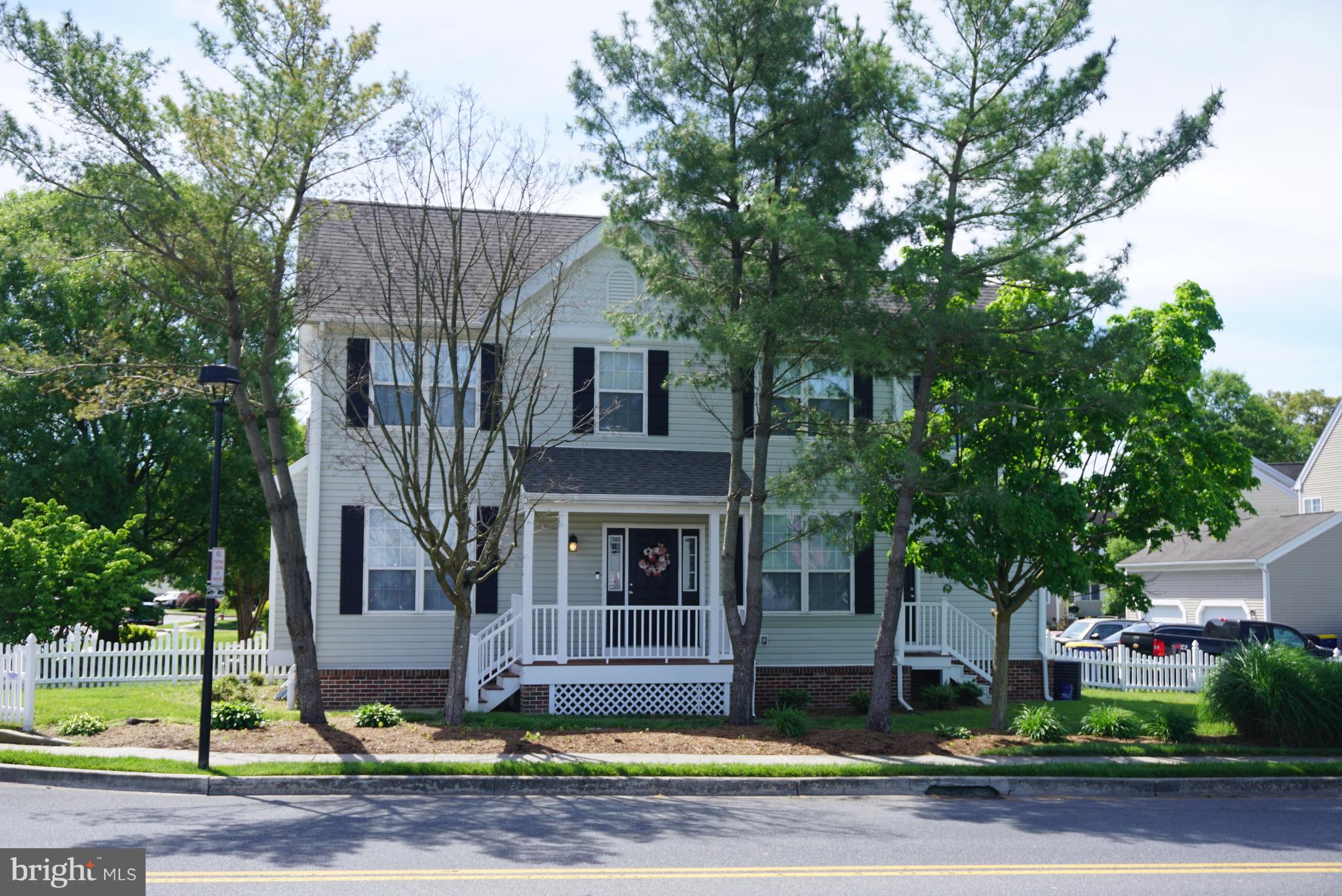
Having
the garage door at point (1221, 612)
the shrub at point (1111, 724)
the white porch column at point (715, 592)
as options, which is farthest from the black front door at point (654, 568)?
the garage door at point (1221, 612)

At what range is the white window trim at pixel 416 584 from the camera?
18125 mm

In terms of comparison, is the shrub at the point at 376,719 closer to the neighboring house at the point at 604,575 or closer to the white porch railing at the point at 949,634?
the neighboring house at the point at 604,575

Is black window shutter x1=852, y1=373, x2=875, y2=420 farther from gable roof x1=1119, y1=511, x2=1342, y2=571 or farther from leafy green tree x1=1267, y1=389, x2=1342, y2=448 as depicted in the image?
leafy green tree x1=1267, y1=389, x2=1342, y2=448

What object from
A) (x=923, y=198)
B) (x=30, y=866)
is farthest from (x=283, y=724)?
(x=923, y=198)

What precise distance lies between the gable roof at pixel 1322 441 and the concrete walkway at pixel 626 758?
3433 cm

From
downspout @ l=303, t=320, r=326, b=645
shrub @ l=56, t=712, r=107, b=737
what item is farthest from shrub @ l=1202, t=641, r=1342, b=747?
shrub @ l=56, t=712, r=107, b=737

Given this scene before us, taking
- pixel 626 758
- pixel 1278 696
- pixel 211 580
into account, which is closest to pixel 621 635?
pixel 626 758

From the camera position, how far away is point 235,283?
48.1 ft

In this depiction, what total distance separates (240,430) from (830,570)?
845 inches

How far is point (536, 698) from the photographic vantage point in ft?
55.6

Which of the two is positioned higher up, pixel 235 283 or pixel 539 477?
pixel 235 283

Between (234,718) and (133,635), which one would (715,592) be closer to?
(234,718)

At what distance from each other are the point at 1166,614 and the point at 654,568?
28.6 m

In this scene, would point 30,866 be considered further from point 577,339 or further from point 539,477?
point 577,339
